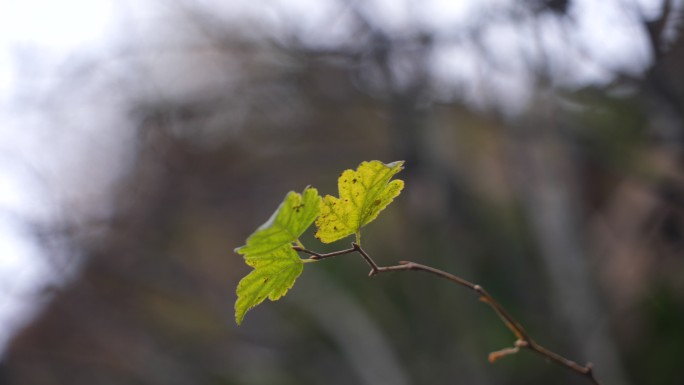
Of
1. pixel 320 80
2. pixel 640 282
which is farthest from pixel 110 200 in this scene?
pixel 640 282

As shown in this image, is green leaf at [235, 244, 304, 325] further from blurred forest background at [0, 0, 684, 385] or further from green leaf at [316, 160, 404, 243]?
blurred forest background at [0, 0, 684, 385]

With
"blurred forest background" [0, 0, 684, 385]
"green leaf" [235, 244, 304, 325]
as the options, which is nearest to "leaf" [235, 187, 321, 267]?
"green leaf" [235, 244, 304, 325]

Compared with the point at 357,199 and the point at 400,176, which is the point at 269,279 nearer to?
the point at 357,199

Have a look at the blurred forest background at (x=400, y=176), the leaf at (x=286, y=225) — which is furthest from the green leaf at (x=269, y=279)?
the blurred forest background at (x=400, y=176)

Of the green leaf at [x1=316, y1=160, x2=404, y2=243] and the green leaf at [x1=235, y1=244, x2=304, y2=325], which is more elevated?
the green leaf at [x1=316, y1=160, x2=404, y2=243]

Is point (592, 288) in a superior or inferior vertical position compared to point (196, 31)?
inferior

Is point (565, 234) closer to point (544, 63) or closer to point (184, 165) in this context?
point (544, 63)
